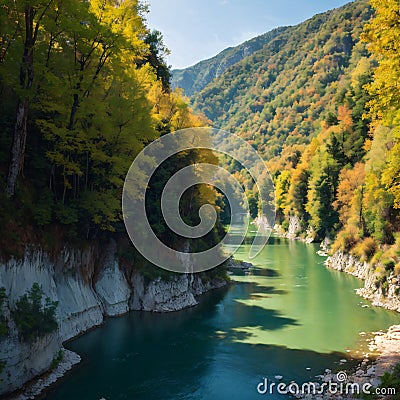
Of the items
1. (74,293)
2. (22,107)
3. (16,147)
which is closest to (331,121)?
(74,293)

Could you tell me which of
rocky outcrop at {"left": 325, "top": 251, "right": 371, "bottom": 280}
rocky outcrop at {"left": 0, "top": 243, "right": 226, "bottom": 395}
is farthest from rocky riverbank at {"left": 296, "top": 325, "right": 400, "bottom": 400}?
rocky outcrop at {"left": 325, "top": 251, "right": 371, "bottom": 280}

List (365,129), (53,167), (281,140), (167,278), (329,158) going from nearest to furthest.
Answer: (53,167), (167,278), (365,129), (329,158), (281,140)

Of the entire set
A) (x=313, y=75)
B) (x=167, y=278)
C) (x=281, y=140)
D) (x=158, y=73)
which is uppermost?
(x=313, y=75)

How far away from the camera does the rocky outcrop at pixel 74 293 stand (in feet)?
42.1

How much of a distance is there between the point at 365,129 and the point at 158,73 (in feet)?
82.9

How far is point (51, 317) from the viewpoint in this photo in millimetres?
14305

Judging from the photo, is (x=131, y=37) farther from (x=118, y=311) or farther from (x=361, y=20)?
(x=361, y=20)

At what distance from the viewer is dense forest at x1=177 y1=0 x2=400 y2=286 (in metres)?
12.0

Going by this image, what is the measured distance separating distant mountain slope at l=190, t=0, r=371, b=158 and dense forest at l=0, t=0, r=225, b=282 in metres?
76.7

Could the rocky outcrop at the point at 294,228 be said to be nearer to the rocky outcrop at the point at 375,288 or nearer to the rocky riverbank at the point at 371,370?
the rocky outcrop at the point at 375,288

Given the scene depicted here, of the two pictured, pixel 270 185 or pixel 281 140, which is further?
pixel 281 140

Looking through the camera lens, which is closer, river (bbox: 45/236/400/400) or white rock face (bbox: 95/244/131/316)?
river (bbox: 45/236/400/400)

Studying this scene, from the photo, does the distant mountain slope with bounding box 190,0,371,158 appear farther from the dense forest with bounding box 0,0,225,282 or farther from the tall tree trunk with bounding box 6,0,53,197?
the tall tree trunk with bounding box 6,0,53,197

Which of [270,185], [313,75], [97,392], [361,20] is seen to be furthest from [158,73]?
[361,20]
